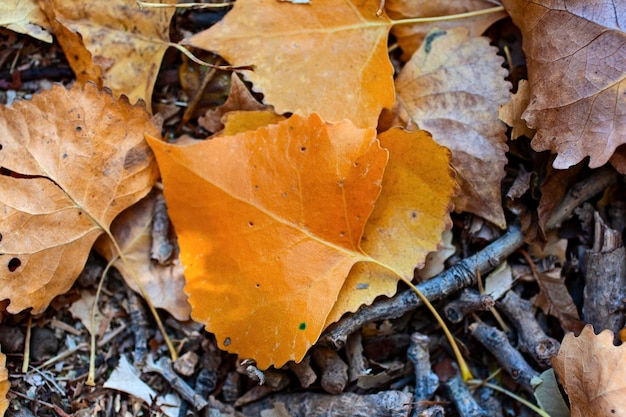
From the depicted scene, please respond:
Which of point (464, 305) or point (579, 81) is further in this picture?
point (464, 305)

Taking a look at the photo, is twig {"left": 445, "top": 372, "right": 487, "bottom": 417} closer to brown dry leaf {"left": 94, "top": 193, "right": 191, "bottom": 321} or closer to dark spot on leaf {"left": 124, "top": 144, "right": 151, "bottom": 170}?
brown dry leaf {"left": 94, "top": 193, "right": 191, "bottom": 321}

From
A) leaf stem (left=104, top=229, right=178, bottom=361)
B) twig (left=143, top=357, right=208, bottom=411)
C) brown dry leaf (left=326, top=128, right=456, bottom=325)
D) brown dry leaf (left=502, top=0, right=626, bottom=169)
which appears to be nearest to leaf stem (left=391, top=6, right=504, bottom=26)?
brown dry leaf (left=502, top=0, right=626, bottom=169)

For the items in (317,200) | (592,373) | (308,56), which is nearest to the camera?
(592,373)

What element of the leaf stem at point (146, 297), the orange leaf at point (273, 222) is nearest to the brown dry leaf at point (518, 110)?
the orange leaf at point (273, 222)

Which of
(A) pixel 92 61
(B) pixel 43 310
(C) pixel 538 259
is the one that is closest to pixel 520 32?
(C) pixel 538 259

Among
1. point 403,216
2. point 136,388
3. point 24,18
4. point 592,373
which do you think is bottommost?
point 136,388

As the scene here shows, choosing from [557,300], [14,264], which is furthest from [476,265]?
[14,264]

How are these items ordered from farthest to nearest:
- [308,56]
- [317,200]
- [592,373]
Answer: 1. [308,56]
2. [317,200]
3. [592,373]

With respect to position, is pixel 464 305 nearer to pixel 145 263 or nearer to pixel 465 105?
pixel 465 105
